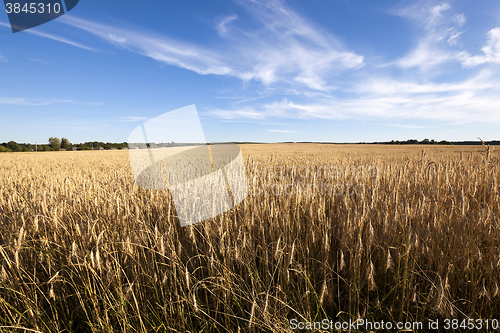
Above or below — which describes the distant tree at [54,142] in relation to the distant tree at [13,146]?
above

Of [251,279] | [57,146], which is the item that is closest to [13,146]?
[57,146]

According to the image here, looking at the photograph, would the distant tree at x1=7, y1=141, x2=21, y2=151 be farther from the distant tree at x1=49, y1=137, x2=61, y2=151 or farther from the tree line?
the distant tree at x1=49, y1=137, x2=61, y2=151

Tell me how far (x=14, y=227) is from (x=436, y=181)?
545 centimetres

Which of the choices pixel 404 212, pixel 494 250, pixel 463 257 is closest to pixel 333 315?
pixel 463 257

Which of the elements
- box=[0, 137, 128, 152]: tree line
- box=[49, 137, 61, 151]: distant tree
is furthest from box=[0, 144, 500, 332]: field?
box=[49, 137, 61, 151]: distant tree

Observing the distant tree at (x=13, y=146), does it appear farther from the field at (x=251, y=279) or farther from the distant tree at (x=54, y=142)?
the field at (x=251, y=279)

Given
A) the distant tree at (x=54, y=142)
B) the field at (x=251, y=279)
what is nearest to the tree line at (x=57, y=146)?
the distant tree at (x=54, y=142)

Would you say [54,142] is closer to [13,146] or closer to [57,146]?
[57,146]

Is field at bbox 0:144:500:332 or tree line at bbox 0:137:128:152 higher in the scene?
tree line at bbox 0:137:128:152

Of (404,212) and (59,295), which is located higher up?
(404,212)

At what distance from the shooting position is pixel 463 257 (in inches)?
62.0

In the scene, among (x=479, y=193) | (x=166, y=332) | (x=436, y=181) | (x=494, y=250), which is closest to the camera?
(x=166, y=332)

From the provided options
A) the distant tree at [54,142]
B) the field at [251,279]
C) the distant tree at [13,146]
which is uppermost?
the distant tree at [54,142]

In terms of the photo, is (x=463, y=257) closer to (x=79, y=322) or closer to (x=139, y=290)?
(x=139, y=290)
